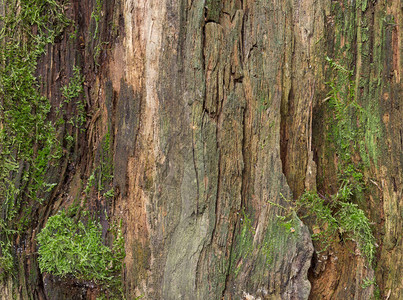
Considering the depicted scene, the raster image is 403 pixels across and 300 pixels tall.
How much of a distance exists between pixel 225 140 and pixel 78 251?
1.22 meters

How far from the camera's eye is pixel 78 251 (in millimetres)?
2449

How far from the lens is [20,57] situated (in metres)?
2.60

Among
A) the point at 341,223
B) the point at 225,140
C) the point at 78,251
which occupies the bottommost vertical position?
the point at 78,251

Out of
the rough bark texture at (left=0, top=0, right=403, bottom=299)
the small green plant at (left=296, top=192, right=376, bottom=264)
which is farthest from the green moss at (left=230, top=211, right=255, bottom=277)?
the small green plant at (left=296, top=192, right=376, bottom=264)

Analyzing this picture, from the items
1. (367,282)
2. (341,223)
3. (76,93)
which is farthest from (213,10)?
(367,282)

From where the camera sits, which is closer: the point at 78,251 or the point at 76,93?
the point at 78,251

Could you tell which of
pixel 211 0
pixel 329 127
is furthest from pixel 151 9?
pixel 329 127

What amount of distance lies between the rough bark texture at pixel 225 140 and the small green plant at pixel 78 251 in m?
0.09

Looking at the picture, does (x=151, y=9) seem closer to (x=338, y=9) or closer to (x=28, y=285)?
(x=338, y=9)

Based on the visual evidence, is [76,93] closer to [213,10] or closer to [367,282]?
[213,10]

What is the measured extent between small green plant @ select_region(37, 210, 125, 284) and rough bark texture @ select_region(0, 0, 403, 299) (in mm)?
94

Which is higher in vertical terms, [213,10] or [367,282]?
[213,10]

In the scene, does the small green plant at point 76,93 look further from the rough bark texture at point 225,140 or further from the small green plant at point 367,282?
the small green plant at point 367,282

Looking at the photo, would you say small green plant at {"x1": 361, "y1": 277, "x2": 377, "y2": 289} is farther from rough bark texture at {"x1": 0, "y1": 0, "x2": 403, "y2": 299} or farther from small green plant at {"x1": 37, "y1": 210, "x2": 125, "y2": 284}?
small green plant at {"x1": 37, "y1": 210, "x2": 125, "y2": 284}
